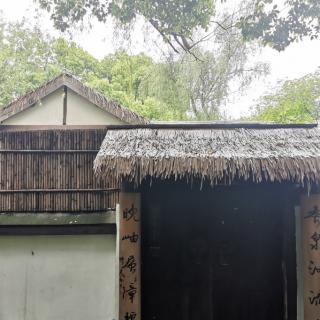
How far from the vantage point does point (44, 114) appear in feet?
22.1

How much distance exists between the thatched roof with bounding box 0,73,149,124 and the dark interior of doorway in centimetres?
154

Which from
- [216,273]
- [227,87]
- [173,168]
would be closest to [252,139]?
[173,168]

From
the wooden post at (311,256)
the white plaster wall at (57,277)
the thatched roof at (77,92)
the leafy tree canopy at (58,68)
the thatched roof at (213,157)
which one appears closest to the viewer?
the thatched roof at (213,157)

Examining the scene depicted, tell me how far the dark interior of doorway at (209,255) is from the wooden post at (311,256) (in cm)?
62

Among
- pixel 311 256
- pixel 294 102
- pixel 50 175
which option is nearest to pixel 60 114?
pixel 50 175

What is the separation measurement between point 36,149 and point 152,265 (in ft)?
8.02

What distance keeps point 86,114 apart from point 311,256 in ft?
12.6

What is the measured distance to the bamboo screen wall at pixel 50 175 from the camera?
6.33m

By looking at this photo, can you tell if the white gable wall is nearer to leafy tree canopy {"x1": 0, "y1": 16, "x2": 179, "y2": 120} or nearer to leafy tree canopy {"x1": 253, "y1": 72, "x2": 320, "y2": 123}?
leafy tree canopy {"x1": 0, "y1": 16, "x2": 179, "y2": 120}

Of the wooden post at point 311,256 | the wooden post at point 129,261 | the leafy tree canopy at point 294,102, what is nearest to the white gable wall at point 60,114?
the wooden post at point 129,261

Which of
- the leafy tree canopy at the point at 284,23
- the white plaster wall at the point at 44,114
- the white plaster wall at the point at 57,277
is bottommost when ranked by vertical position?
the white plaster wall at the point at 57,277

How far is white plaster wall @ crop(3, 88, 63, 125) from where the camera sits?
6676mm

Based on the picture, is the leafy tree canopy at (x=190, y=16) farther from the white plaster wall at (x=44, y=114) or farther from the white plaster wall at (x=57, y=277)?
the white plaster wall at (x=57, y=277)

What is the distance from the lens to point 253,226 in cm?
559
